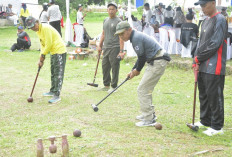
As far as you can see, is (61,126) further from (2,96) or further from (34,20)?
(2,96)

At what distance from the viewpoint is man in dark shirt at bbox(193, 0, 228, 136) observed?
5062 mm

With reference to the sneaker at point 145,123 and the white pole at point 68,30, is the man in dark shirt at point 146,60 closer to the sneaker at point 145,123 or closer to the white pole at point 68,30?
the sneaker at point 145,123

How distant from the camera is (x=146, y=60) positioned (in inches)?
229

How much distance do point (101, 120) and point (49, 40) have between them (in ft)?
7.01

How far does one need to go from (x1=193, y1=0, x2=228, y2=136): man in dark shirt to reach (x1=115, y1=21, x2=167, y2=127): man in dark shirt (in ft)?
2.18

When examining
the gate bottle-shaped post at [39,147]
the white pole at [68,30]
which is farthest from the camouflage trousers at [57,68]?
the white pole at [68,30]

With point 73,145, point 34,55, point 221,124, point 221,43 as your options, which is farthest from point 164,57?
point 34,55

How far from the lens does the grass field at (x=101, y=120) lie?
4914 millimetres

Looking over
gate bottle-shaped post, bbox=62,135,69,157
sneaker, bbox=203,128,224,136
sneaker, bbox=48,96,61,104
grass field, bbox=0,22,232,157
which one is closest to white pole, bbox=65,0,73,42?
grass field, bbox=0,22,232,157

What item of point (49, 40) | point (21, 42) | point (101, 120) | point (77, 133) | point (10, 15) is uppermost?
point (10, 15)

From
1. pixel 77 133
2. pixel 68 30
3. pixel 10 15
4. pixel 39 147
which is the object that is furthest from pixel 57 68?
pixel 10 15

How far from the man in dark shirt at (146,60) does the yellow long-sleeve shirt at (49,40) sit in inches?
84.7

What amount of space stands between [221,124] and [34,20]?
4146 mm

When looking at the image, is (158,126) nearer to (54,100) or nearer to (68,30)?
(54,100)
